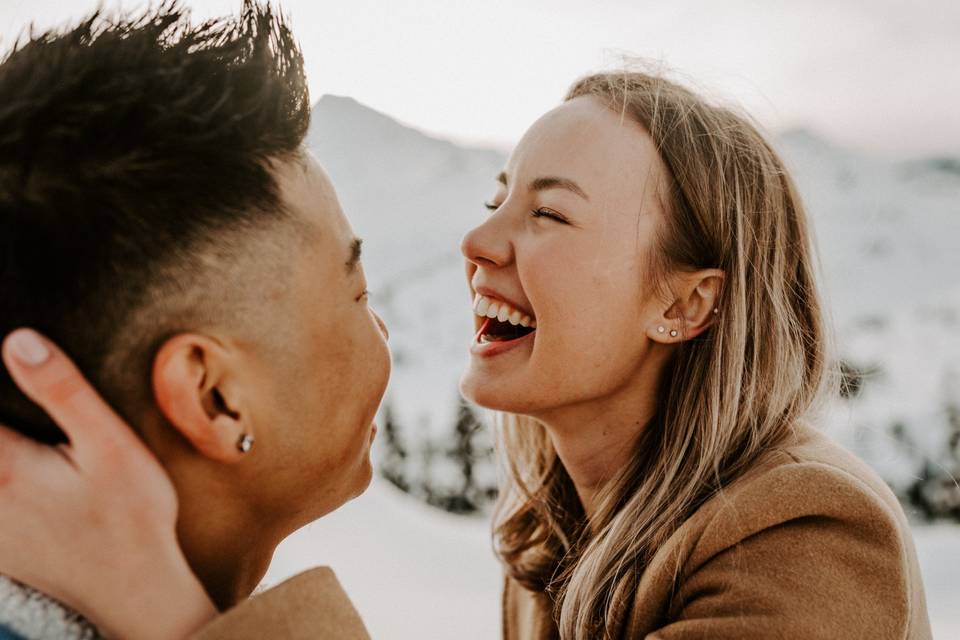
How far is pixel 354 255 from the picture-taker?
1179mm

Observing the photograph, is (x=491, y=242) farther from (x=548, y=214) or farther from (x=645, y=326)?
(x=645, y=326)

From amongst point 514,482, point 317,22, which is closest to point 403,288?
point 514,482

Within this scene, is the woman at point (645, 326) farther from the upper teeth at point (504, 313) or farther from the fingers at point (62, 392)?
the fingers at point (62, 392)

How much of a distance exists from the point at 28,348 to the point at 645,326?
44.9 inches

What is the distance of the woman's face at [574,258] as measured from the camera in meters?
1.62

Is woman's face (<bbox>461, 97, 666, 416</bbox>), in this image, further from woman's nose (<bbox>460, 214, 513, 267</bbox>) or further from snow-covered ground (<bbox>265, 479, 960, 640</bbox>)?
snow-covered ground (<bbox>265, 479, 960, 640</bbox>)

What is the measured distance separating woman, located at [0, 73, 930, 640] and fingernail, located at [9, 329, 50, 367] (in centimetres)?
93

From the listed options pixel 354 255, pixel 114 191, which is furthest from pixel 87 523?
pixel 354 255

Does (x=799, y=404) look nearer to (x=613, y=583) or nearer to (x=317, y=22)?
(x=613, y=583)

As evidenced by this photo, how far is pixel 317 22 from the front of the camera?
1.84 metres

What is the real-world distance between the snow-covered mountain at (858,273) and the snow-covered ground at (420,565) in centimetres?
32

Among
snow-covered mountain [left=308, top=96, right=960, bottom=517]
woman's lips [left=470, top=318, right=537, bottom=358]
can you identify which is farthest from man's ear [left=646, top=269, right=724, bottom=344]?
snow-covered mountain [left=308, top=96, right=960, bottom=517]

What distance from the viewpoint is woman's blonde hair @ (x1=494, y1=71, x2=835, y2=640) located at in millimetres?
1532

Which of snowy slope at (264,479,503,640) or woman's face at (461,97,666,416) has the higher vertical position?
woman's face at (461,97,666,416)
